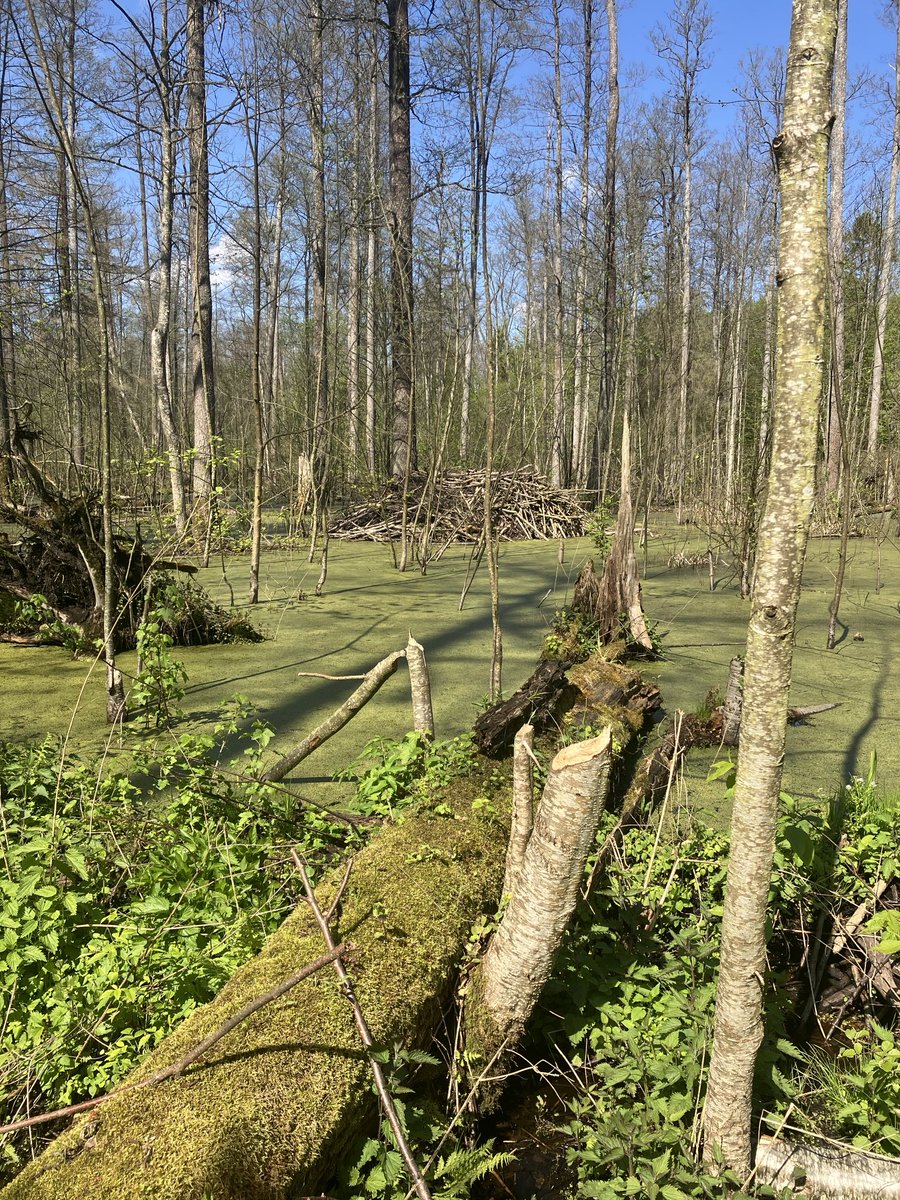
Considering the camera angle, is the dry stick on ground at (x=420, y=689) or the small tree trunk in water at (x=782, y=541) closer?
the small tree trunk in water at (x=782, y=541)

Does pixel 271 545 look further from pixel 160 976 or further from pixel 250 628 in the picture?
pixel 160 976

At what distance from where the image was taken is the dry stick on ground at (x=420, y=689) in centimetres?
349

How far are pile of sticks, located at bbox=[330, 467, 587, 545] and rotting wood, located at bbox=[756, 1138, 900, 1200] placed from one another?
1148cm

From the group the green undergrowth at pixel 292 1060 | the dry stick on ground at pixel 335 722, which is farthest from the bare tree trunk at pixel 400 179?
the green undergrowth at pixel 292 1060

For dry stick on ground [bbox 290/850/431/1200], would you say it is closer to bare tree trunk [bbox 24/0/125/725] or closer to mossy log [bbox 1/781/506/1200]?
mossy log [bbox 1/781/506/1200]

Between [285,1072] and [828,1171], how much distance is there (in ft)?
4.13

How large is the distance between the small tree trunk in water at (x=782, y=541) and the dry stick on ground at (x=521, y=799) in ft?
2.11

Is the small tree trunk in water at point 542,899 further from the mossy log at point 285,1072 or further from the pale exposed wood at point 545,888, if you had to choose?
the mossy log at point 285,1072

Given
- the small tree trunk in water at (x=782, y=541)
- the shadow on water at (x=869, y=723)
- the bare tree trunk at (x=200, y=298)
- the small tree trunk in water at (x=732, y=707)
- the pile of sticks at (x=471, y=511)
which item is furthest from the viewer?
the pile of sticks at (x=471, y=511)

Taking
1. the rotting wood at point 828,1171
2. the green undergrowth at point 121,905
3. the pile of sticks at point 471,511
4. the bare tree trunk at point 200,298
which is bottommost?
the rotting wood at point 828,1171

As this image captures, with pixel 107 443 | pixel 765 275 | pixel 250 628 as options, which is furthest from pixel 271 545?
pixel 765 275

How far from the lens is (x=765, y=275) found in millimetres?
21734

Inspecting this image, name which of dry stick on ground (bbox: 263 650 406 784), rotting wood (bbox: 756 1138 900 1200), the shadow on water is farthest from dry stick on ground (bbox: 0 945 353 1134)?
the shadow on water

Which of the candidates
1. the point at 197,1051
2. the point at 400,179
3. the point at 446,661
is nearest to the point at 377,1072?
the point at 197,1051
